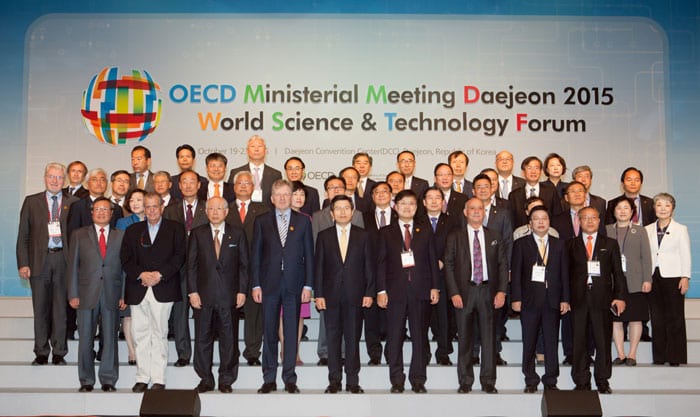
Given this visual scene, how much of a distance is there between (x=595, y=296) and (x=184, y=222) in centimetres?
320

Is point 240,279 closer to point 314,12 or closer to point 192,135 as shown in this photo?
point 192,135

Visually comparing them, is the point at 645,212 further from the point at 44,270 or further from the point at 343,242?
the point at 44,270

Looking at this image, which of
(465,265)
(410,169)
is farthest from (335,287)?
(410,169)

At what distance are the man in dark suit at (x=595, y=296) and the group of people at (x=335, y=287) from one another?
0.01m

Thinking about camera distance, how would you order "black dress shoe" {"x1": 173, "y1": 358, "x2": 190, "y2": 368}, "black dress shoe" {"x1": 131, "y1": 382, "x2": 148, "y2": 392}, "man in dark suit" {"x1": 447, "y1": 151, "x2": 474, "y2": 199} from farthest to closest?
1. "man in dark suit" {"x1": 447, "y1": 151, "x2": 474, "y2": 199}
2. "black dress shoe" {"x1": 173, "y1": 358, "x2": 190, "y2": 368}
3. "black dress shoe" {"x1": 131, "y1": 382, "x2": 148, "y2": 392}

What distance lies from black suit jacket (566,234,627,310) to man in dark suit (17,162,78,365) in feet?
12.7

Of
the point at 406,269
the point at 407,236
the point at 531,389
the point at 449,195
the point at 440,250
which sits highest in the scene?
the point at 449,195

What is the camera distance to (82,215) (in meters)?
5.95

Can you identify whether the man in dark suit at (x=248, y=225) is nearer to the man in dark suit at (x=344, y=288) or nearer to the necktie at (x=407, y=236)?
the man in dark suit at (x=344, y=288)

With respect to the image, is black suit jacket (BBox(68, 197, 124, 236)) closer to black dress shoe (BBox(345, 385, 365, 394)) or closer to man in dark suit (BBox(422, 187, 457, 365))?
black dress shoe (BBox(345, 385, 365, 394))

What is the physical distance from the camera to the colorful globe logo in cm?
841

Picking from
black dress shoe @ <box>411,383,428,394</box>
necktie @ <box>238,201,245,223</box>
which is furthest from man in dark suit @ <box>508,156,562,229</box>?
necktie @ <box>238,201,245,223</box>

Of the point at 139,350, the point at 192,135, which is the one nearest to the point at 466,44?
the point at 192,135

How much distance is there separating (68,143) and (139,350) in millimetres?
3767
